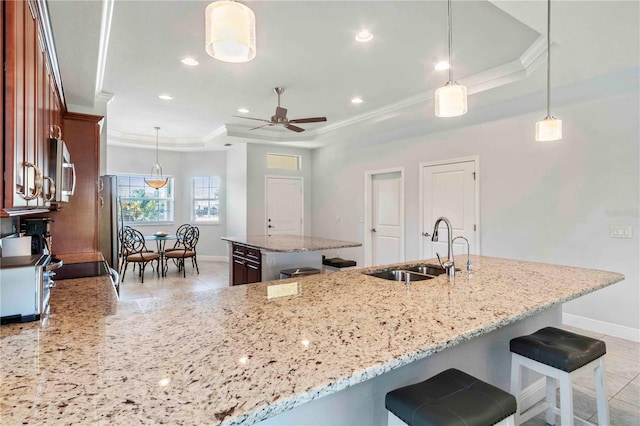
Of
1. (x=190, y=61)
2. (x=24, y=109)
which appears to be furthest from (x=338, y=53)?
(x=24, y=109)

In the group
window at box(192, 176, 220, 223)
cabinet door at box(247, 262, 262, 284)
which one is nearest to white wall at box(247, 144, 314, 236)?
window at box(192, 176, 220, 223)

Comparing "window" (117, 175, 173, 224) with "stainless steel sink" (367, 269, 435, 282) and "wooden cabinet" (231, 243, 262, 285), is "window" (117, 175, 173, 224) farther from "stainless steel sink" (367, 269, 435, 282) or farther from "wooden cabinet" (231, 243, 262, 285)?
"stainless steel sink" (367, 269, 435, 282)

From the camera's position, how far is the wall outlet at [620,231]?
11.3ft

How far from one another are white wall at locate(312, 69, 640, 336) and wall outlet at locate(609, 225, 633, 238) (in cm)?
4

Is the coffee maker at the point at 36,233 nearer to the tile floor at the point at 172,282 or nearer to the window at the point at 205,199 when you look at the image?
the tile floor at the point at 172,282

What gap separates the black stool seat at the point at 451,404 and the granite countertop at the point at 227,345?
27 cm

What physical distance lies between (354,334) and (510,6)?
2328mm

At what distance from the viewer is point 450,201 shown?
5133 millimetres

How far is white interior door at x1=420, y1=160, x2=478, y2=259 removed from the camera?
4867 mm

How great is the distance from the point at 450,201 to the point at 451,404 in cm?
426

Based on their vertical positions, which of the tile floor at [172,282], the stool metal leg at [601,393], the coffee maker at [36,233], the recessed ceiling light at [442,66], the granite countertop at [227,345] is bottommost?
the tile floor at [172,282]

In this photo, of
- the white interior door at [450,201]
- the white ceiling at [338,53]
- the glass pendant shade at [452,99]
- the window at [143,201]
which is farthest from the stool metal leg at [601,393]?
the window at [143,201]

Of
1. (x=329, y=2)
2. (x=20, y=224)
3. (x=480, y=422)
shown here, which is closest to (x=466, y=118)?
(x=329, y=2)

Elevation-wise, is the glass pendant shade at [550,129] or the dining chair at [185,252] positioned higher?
the glass pendant shade at [550,129]
